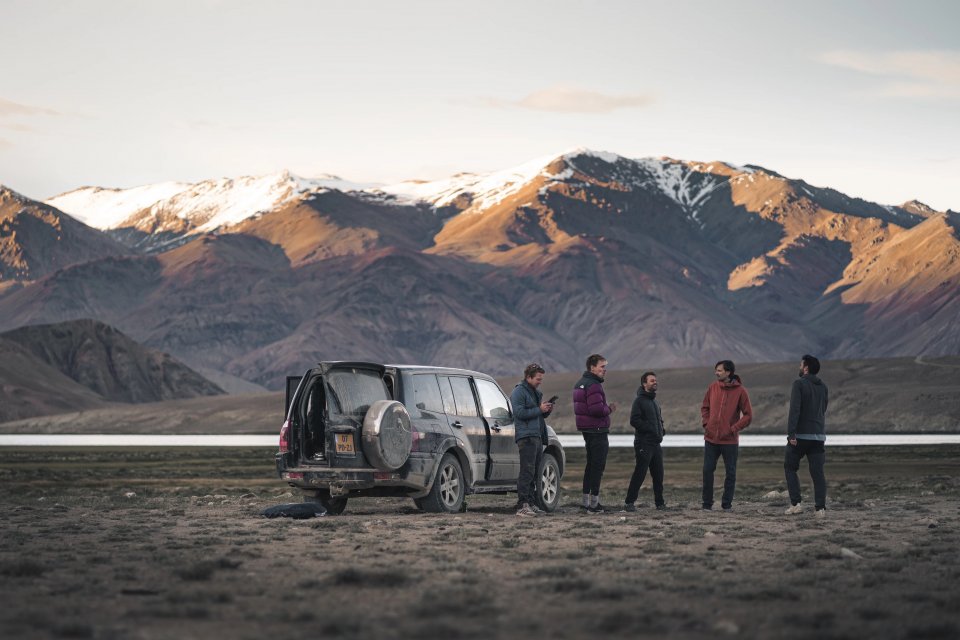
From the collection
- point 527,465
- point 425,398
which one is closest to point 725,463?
point 527,465

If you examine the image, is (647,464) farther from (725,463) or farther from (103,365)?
(103,365)

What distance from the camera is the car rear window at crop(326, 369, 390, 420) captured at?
20.0 m

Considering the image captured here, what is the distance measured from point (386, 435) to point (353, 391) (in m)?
1.10

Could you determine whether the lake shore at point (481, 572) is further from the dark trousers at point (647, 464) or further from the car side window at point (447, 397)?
the car side window at point (447, 397)

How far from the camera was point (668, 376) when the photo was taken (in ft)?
530

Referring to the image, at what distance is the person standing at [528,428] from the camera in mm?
20516

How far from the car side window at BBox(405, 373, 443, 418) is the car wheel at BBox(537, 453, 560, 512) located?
82.8 inches

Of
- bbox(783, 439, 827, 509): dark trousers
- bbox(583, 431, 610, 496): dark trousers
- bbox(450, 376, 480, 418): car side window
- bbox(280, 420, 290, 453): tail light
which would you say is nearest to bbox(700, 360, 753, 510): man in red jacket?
bbox(783, 439, 827, 509): dark trousers

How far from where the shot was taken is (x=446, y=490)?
20891 mm

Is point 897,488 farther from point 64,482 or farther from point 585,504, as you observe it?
point 64,482

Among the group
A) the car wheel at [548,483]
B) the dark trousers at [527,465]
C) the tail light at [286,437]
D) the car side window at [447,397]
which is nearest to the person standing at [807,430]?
the car wheel at [548,483]

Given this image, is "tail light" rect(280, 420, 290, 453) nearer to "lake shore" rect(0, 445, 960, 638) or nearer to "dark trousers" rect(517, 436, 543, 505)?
→ "lake shore" rect(0, 445, 960, 638)

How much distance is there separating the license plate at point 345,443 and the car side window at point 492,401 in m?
2.60

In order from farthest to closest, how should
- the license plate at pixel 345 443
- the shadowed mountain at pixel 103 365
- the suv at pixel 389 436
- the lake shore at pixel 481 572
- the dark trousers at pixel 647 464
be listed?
the shadowed mountain at pixel 103 365 < the dark trousers at pixel 647 464 < the license plate at pixel 345 443 < the suv at pixel 389 436 < the lake shore at pixel 481 572
